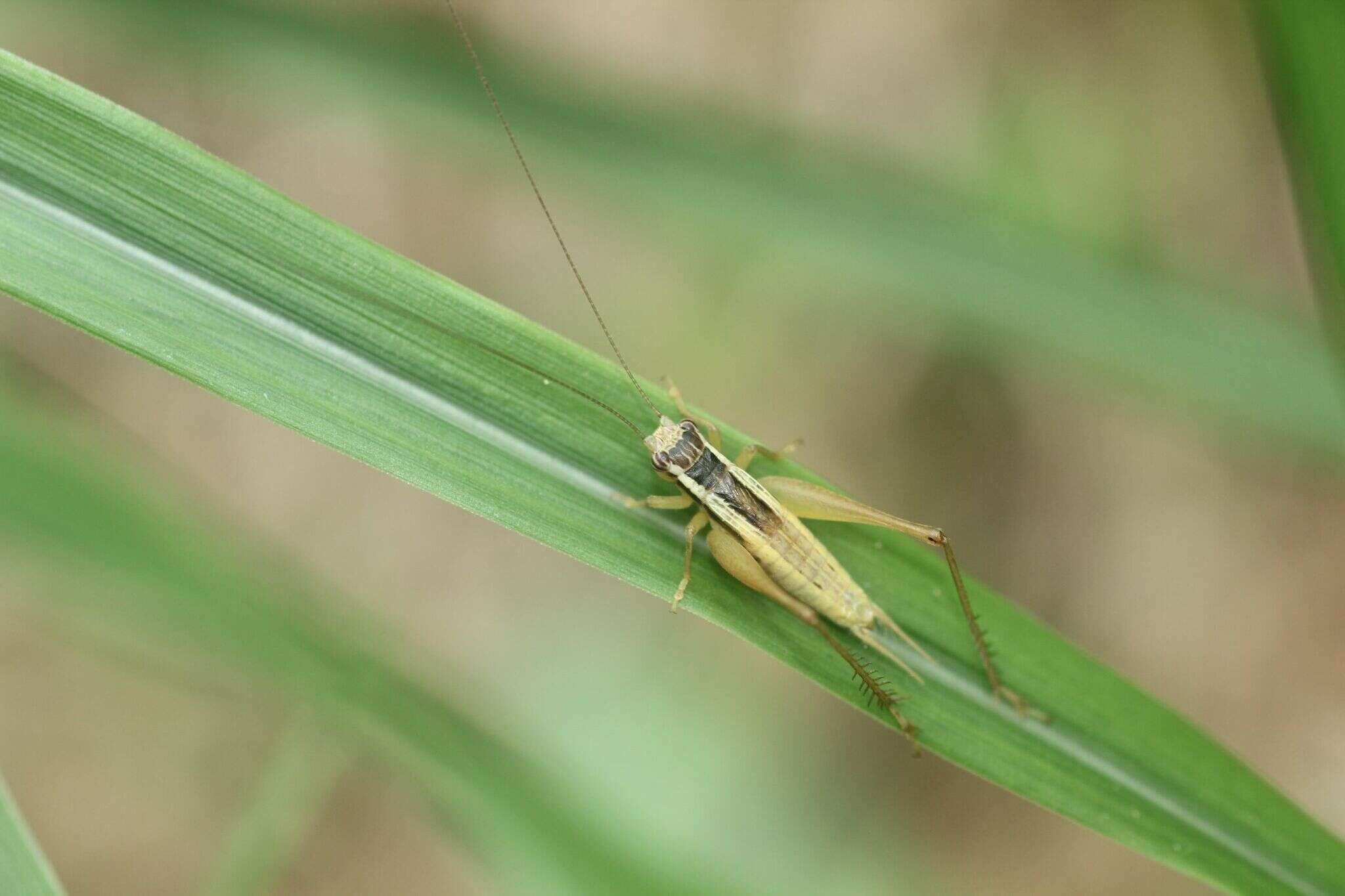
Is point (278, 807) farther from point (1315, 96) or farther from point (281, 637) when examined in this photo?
point (1315, 96)

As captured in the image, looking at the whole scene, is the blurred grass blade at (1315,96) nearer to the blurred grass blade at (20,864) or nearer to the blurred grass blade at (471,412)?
the blurred grass blade at (471,412)

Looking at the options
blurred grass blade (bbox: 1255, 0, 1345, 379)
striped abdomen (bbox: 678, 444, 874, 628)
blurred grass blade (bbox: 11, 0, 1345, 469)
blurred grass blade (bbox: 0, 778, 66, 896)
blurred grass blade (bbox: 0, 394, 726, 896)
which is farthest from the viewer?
blurred grass blade (bbox: 11, 0, 1345, 469)

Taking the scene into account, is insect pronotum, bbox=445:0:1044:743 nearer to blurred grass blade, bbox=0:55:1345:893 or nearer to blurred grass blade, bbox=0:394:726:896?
blurred grass blade, bbox=0:55:1345:893

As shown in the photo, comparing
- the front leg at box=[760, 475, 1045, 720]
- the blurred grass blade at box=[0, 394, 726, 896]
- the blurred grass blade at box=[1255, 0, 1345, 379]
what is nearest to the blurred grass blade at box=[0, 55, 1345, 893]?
the front leg at box=[760, 475, 1045, 720]

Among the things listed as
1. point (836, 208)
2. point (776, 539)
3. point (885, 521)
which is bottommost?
point (776, 539)

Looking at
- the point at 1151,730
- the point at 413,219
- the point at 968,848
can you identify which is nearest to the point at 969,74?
the point at 413,219

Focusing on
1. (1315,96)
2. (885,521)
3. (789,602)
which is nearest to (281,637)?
(789,602)
